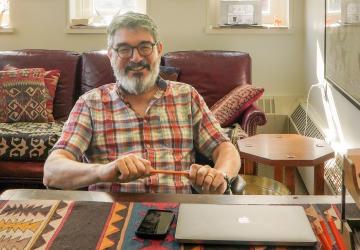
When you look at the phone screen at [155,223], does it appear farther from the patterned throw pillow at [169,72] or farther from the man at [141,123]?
the patterned throw pillow at [169,72]

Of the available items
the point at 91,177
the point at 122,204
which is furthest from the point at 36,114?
the point at 122,204

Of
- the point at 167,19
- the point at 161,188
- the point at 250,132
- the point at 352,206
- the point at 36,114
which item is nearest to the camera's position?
the point at 352,206

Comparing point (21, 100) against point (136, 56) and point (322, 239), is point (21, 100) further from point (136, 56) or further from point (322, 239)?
point (322, 239)

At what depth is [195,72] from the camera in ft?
11.6

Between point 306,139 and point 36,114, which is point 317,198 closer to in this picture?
point 306,139

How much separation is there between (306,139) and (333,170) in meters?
0.21

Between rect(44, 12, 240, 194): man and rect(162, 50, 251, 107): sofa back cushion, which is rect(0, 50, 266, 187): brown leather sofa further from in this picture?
rect(44, 12, 240, 194): man

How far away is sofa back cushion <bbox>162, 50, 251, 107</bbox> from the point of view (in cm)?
351

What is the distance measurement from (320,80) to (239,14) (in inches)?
37.9

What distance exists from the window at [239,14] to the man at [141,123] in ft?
6.94

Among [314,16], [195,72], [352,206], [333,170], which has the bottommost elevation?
[333,170]

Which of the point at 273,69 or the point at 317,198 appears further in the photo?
the point at 273,69

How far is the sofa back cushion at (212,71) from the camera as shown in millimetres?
3512

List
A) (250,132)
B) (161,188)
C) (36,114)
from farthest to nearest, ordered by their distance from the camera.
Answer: (36,114)
(250,132)
(161,188)
